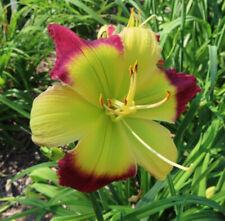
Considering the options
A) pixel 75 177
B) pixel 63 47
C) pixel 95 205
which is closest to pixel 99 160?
pixel 75 177

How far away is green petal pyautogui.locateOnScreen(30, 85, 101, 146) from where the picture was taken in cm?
75

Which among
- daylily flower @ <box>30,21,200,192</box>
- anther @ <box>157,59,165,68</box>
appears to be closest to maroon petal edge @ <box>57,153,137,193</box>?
daylily flower @ <box>30,21,200,192</box>

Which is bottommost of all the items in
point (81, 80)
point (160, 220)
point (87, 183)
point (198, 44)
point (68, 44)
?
point (160, 220)

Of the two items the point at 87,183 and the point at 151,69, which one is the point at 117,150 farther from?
the point at 151,69

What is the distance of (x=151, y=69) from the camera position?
94cm

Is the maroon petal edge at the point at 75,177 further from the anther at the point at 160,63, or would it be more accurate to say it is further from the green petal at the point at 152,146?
the anther at the point at 160,63

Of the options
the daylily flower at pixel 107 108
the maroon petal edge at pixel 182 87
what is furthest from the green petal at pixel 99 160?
the maroon petal edge at pixel 182 87

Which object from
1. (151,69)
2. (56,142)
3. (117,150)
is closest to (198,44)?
(151,69)

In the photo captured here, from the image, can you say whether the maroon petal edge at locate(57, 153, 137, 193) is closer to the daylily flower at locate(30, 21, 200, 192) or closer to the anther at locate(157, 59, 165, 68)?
the daylily flower at locate(30, 21, 200, 192)

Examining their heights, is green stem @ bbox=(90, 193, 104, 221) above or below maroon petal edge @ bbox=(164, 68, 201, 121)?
below

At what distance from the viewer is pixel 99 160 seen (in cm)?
83

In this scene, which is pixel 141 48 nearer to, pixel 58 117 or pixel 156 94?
pixel 156 94

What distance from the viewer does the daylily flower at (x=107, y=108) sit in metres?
0.77

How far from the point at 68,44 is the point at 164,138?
1.31 feet
